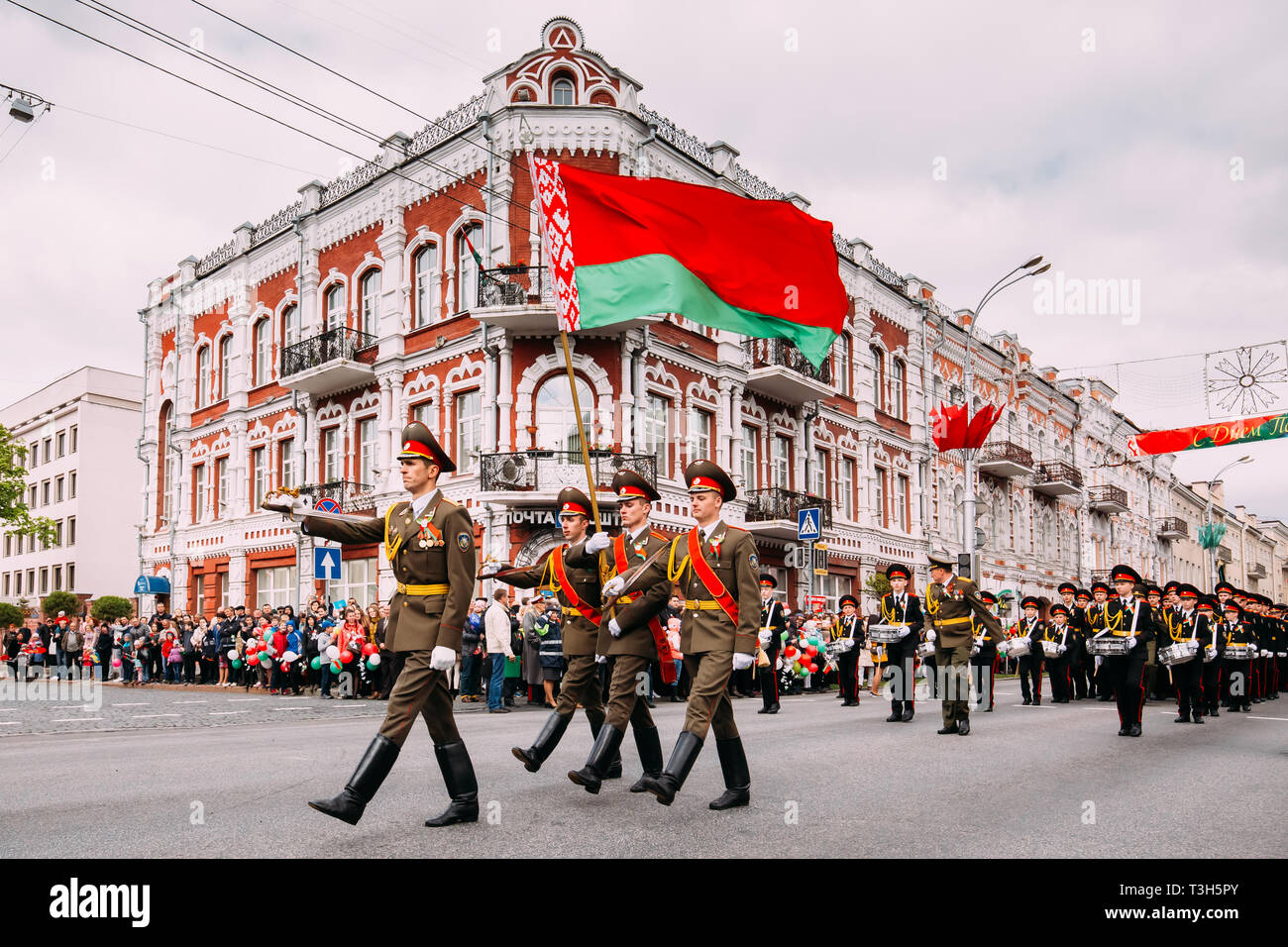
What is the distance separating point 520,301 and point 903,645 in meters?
13.3

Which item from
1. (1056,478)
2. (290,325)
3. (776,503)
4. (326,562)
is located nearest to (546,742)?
(326,562)

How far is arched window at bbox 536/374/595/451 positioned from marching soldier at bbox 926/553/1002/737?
42.9 ft

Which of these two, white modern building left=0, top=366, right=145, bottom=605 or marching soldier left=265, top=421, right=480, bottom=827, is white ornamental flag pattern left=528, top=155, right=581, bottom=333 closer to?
marching soldier left=265, top=421, right=480, bottom=827

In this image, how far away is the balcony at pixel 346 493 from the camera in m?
28.1

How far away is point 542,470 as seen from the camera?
2392 cm

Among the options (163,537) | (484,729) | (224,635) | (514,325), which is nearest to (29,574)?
(163,537)

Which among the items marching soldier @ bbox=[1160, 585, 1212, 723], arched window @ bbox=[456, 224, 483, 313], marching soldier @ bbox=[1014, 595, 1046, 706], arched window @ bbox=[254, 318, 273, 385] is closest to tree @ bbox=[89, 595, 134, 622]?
arched window @ bbox=[254, 318, 273, 385]

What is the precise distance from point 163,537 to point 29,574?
1074 inches

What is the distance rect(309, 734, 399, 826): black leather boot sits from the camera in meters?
5.48

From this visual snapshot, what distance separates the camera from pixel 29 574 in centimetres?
5828

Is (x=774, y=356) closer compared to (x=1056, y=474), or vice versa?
(x=774, y=356)

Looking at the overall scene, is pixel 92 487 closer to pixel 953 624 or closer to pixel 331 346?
pixel 331 346
